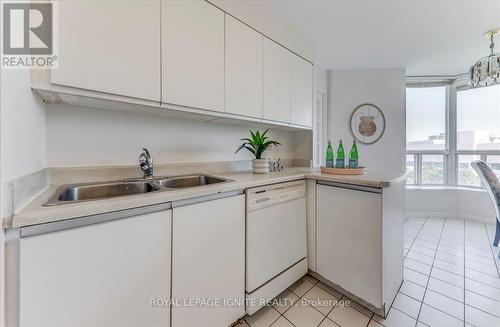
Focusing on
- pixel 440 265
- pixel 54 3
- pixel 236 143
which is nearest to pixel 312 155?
pixel 236 143

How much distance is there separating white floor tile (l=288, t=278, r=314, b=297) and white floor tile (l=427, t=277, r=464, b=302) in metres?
0.98

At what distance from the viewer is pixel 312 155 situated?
2.48 metres

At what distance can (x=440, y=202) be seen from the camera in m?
3.64

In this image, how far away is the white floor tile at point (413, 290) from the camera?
1.62 metres

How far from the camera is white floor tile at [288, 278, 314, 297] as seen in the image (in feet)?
5.53

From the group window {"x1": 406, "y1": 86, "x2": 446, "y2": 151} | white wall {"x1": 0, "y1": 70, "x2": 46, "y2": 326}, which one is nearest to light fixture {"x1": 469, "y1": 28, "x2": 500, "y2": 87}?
window {"x1": 406, "y1": 86, "x2": 446, "y2": 151}

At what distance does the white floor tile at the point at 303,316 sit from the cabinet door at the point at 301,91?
1612mm

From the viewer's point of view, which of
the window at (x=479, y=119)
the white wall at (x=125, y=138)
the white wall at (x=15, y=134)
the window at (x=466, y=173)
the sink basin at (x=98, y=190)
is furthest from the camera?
the window at (x=466, y=173)

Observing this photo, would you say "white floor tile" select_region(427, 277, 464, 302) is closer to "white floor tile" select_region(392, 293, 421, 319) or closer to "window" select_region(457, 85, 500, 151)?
"white floor tile" select_region(392, 293, 421, 319)

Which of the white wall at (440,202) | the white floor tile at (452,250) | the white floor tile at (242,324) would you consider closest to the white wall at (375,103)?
the white wall at (440,202)

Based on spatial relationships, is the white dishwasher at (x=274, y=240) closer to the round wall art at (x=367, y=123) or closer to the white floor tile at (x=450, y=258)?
the white floor tile at (x=450, y=258)

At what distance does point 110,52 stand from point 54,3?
26cm

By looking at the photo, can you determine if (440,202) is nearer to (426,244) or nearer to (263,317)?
(426,244)

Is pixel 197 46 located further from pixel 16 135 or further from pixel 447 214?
pixel 447 214
